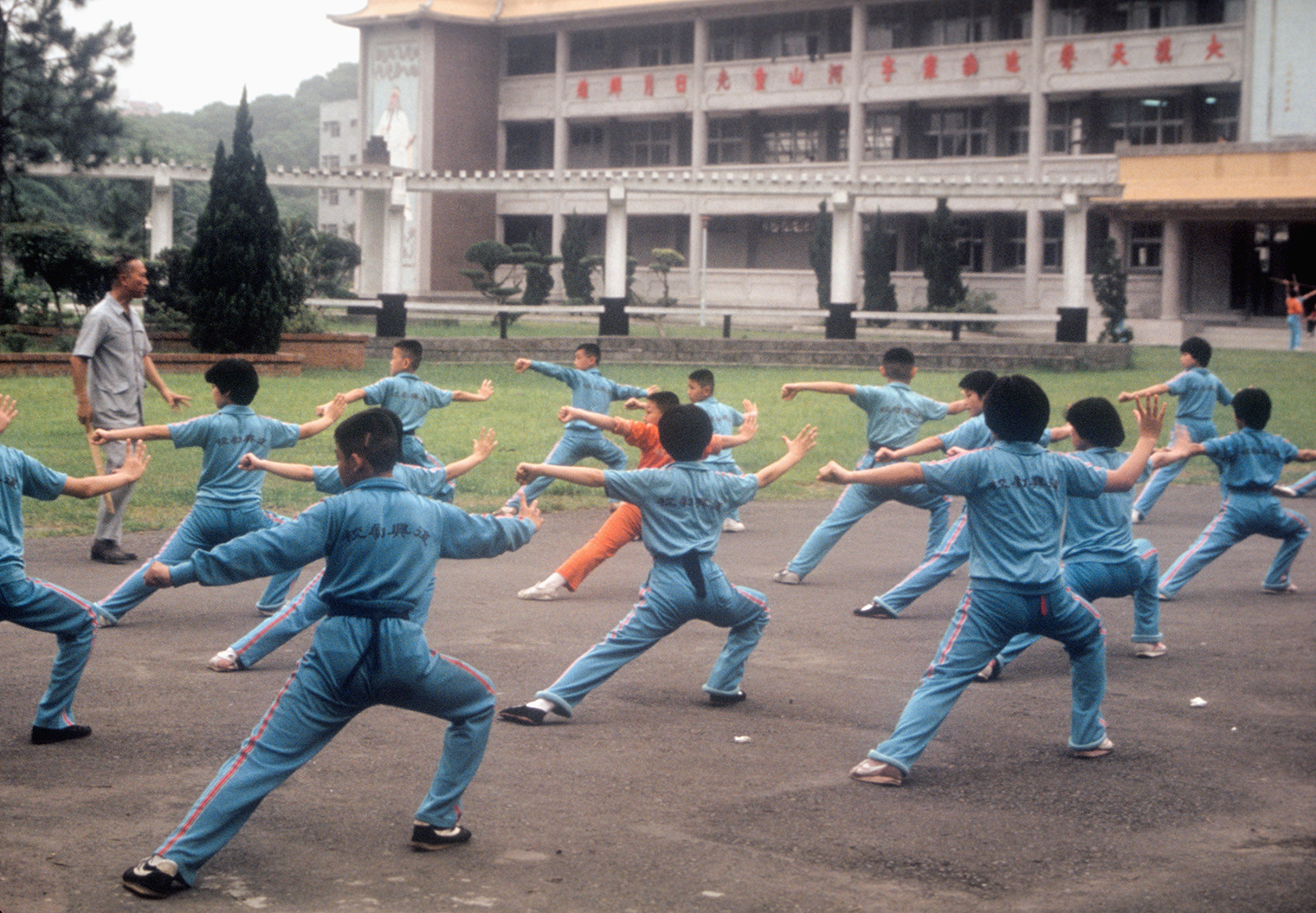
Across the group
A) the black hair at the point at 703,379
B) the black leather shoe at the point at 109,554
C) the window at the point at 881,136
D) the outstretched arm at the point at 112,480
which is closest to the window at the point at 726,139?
the window at the point at 881,136

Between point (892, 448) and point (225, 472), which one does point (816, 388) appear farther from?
point (225, 472)

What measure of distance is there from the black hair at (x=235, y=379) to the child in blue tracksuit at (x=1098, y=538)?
168 inches

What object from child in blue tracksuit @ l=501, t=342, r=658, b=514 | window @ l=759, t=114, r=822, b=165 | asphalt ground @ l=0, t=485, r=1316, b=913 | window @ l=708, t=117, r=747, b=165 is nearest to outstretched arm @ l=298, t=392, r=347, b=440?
asphalt ground @ l=0, t=485, r=1316, b=913

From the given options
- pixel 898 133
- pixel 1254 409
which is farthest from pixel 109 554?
pixel 898 133

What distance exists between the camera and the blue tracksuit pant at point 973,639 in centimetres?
578

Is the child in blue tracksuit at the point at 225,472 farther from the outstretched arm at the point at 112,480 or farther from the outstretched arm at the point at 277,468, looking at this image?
the outstretched arm at the point at 112,480

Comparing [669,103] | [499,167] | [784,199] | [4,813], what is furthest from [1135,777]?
[499,167]

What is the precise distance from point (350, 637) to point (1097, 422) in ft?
14.8

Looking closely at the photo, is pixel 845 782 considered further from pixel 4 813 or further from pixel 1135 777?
pixel 4 813

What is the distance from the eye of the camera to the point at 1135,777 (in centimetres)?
589

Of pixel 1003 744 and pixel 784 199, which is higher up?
pixel 784 199

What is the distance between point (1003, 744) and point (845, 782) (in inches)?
38.1

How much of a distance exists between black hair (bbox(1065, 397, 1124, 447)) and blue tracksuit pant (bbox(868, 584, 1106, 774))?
5.83 feet

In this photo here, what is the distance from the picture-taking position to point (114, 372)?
9773 mm
